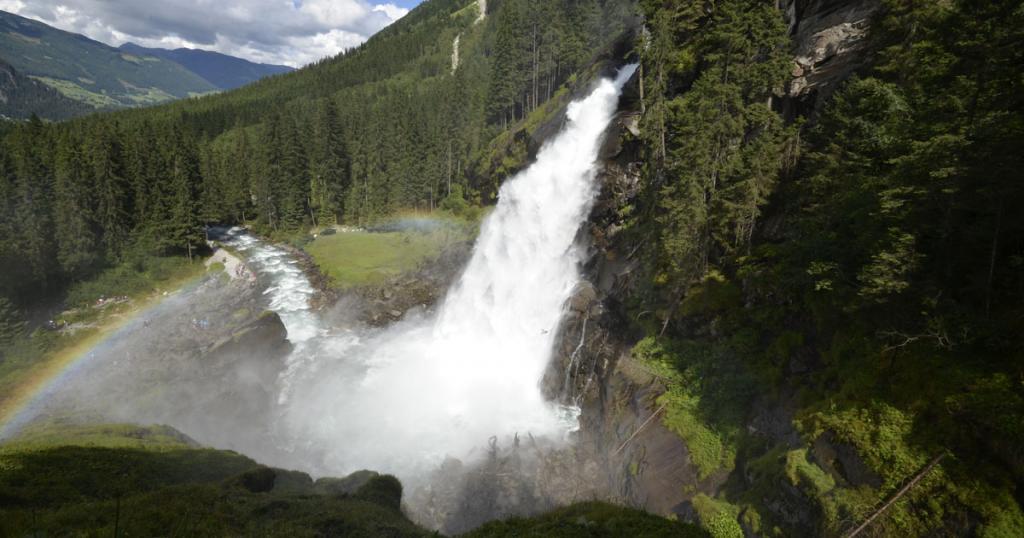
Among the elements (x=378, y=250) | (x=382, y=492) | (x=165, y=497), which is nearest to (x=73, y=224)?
(x=378, y=250)

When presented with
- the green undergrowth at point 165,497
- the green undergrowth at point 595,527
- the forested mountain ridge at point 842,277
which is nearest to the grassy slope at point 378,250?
the forested mountain ridge at point 842,277

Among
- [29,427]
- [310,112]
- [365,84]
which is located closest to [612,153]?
[29,427]

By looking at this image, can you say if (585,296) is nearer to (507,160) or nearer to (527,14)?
(507,160)

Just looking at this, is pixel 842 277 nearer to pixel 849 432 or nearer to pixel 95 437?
A: pixel 849 432

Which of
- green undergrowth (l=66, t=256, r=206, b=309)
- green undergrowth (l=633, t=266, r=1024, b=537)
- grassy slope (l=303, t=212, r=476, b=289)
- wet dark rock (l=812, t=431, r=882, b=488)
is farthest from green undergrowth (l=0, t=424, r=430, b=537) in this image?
green undergrowth (l=66, t=256, r=206, b=309)

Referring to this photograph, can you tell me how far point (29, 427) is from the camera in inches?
854

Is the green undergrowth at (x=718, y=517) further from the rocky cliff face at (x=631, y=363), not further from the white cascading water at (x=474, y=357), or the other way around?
the white cascading water at (x=474, y=357)

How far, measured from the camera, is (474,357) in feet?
112

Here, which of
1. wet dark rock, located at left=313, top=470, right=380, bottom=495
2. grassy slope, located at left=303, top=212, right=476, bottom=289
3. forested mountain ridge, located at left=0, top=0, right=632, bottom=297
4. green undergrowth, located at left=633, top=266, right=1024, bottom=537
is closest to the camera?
green undergrowth, located at left=633, top=266, right=1024, bottom=537

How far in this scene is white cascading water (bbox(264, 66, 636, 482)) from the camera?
2591 centimetres

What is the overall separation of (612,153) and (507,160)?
19851 mm

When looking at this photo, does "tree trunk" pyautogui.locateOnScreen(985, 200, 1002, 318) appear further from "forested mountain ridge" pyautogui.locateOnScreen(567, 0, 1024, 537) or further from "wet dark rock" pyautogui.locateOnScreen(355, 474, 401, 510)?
"wet dark rock" pyautogui.locateOnScreen(355, 474, 401, 510)

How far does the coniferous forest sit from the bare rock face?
0.71 m

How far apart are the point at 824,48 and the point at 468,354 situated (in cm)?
2913
